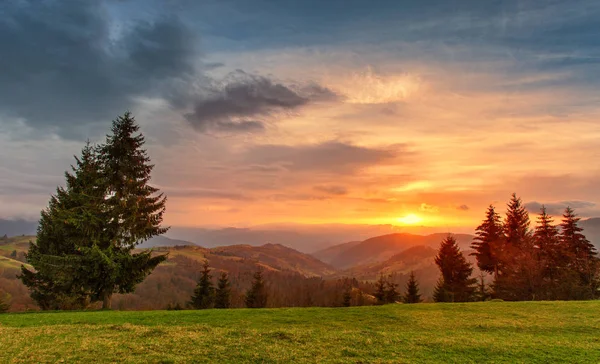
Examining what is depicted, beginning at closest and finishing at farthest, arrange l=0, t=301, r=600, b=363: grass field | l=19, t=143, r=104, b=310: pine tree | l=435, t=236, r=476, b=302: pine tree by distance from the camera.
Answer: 1. l=0, t=301, r=600, b=363: grass field
2. l=19, t=143, r=104, b=310: pine tree
3. l=435, t=236, r=476, b=302: pine tree

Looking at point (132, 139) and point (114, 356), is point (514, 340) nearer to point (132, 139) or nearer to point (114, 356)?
point (114, 356)

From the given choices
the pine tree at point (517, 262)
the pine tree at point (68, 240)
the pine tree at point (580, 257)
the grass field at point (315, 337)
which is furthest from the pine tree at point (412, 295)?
the pine tree at point (68, 240)

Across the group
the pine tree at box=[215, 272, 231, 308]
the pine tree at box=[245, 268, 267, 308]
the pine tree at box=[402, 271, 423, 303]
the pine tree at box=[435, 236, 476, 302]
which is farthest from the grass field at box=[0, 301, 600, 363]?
the pine tree at box=[245, 268, 267, 308]

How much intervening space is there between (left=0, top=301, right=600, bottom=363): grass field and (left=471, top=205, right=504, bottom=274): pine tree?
35.0m

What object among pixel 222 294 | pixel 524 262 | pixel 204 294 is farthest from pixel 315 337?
pixel 222 294

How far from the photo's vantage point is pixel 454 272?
6203 centimetres

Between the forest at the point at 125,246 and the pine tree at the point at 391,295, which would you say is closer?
the forest at the point at 125,246

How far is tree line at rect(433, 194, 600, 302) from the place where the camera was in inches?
1921

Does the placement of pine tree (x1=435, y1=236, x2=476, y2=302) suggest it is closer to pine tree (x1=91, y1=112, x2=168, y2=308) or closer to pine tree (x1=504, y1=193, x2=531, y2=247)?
pine tree (x1=504, y1=193, x2=531, y2=247)

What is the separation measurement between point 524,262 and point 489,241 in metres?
8.08

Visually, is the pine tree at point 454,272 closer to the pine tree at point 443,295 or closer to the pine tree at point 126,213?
the pine tree at point 443,295

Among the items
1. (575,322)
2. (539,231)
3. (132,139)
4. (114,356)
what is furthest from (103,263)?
(539,231)

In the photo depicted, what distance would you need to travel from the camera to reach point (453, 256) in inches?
2462

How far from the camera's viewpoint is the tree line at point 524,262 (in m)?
48.8
